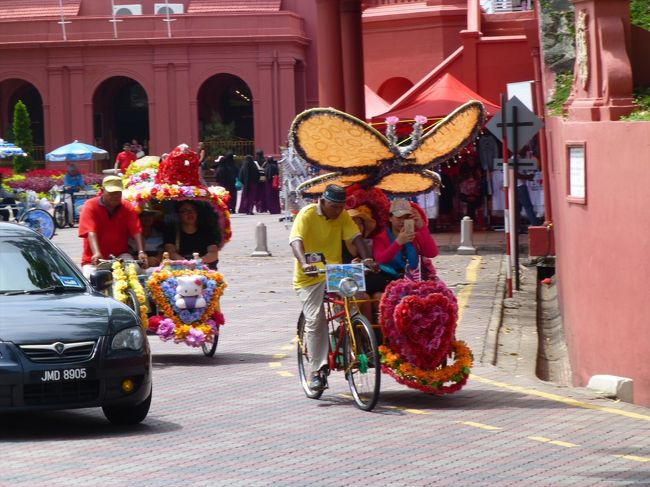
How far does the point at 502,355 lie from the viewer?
1592 cm

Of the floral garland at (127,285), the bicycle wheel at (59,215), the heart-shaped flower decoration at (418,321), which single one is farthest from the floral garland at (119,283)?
the bicycle wheel at (59,215)

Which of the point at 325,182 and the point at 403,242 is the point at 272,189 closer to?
the point at 325,182

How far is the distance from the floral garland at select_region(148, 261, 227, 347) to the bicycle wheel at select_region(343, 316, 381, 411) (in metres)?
3.03

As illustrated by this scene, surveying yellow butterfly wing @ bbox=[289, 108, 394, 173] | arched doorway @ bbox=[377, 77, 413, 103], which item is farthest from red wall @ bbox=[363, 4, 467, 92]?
yellow butterfly wing @ bbox=[289, 108, 394, 173]

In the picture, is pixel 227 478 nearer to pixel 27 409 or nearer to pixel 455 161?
pixel 27 409

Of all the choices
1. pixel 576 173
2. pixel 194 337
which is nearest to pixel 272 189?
pixel 194 337

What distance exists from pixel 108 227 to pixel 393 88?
91.8ft

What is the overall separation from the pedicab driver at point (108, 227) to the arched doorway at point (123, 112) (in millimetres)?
49025

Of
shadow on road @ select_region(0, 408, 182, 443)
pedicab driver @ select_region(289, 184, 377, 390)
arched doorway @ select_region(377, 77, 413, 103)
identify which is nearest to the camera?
shadow on road @ select_region(0, 408, 182, 443)

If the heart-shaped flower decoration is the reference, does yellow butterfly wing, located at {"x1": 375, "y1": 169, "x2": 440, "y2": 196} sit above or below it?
above

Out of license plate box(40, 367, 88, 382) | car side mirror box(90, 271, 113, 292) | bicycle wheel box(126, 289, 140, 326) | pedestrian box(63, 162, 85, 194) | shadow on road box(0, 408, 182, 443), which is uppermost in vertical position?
pedestrian box(63, 162, 85, 194)

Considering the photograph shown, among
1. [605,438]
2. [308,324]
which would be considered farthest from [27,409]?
[605,438]

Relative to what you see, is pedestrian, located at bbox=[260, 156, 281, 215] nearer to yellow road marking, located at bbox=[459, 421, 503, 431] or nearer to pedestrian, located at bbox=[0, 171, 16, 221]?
pedestrian, located at bbox=[0, 171, 16, 221]

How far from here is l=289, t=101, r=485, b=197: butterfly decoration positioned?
1335cm
